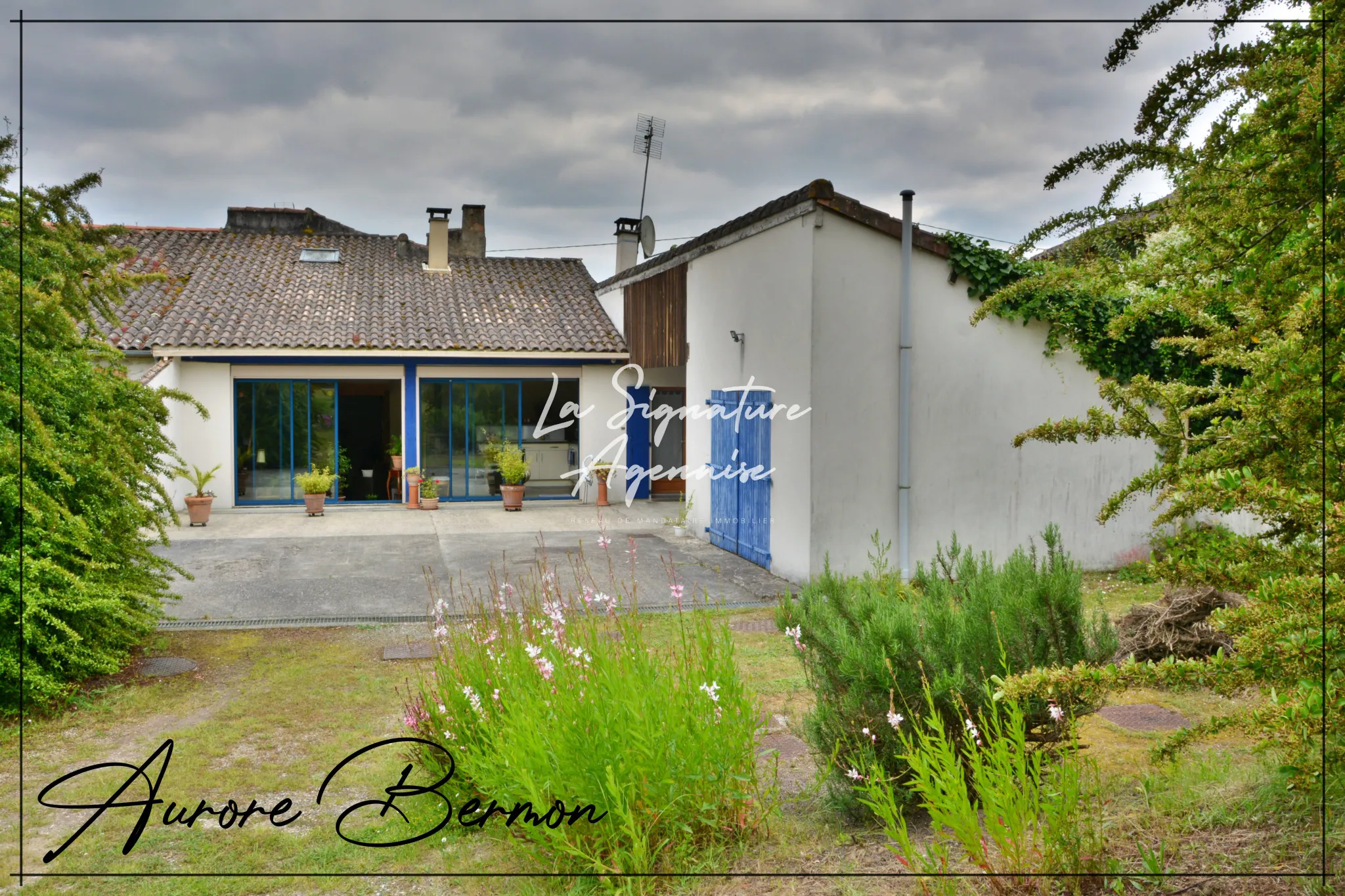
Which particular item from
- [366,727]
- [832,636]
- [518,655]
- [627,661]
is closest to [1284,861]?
[832,636]

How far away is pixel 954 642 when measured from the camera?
3857 mm

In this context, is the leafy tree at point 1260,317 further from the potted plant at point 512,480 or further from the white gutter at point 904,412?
the potted plant at point 512,480

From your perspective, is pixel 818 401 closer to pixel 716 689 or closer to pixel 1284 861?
pixel 716 689

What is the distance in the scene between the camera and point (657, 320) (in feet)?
53.5

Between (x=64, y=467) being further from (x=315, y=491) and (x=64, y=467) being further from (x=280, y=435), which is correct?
(x=280, y=435)

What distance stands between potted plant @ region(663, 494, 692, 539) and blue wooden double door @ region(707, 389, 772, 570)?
1131mm

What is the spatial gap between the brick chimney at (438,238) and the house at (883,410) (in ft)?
36.6

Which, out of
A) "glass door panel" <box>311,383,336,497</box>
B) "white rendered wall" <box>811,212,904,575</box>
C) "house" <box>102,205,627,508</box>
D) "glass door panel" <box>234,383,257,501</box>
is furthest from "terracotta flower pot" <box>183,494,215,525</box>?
"white rendered wall" <box>811,212,904,575</box>

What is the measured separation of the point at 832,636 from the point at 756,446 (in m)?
7.66

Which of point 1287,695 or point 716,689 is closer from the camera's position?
point 1287,695

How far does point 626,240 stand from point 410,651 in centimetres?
1570

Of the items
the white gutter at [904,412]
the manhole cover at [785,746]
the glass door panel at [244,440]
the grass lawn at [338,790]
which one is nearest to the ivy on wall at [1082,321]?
the white gutter at [904,412]

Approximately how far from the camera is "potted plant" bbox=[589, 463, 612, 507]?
18.6 meters

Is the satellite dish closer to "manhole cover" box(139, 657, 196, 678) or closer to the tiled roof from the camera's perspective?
the tiled roof
